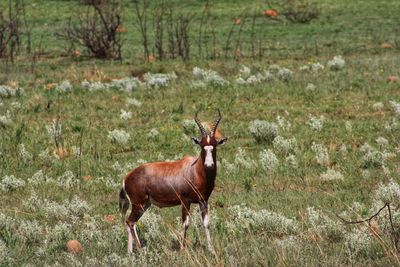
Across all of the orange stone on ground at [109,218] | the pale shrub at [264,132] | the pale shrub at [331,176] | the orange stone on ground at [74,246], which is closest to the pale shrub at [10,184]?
the orange stone on ground at [109,218]

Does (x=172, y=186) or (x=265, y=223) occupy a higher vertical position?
(x=172, y=186)

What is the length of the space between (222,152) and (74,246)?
6847 mm

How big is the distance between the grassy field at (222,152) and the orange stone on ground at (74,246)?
103 millimetres

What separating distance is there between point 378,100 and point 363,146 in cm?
594

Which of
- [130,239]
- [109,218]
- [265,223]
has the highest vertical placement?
[130,239]

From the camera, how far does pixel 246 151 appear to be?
16328 millimetres

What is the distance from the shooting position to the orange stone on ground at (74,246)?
972cm

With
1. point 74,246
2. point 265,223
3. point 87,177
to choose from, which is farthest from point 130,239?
point 87,177

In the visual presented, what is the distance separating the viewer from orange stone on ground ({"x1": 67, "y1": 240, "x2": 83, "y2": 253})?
972 centimetres

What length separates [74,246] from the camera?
9773 millimetres

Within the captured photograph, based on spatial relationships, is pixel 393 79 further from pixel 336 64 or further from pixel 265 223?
pixel 265 223

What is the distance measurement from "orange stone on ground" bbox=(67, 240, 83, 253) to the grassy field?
0.34ft

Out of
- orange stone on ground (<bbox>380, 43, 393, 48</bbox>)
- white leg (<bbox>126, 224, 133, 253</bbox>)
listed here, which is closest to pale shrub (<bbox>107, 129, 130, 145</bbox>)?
white leg (<bbox>126, 224, 133, 253</bbox>)

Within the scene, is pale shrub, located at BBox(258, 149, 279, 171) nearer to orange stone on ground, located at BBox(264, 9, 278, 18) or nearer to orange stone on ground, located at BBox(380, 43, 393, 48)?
orange stone on ground, located at BBox(380, 43, 393, 48)
